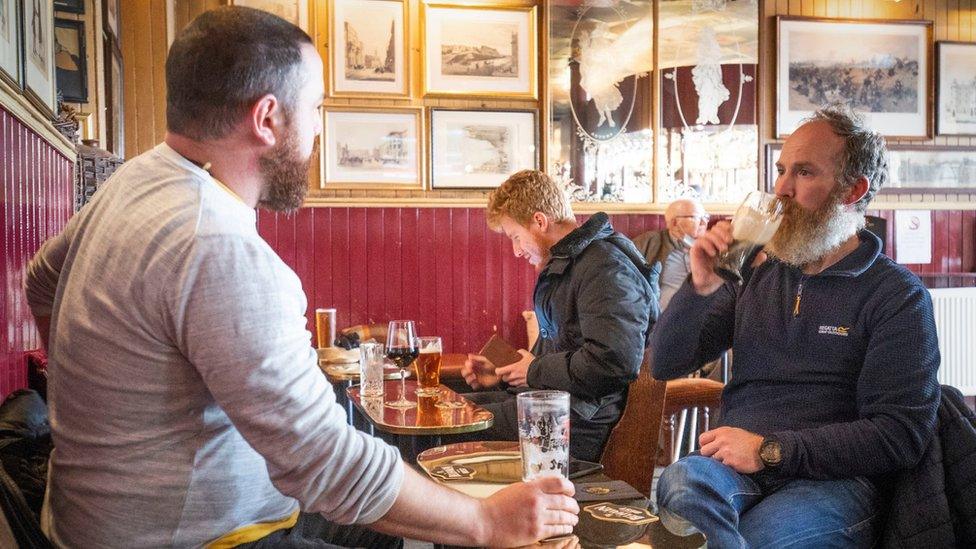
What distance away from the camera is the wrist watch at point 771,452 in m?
1.76

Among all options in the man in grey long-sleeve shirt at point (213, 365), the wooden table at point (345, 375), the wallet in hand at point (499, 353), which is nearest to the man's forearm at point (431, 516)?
the man in grey long-sleeve shirt at point (213, 365)

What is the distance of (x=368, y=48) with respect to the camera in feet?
17.1

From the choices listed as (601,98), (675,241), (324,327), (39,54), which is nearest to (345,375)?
(324,327)

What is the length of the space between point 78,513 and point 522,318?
14.6 feet

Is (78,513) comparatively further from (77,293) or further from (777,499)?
(777,499)

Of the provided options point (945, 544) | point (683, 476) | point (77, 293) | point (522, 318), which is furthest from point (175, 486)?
point (522, 318)

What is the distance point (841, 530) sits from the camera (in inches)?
67.2

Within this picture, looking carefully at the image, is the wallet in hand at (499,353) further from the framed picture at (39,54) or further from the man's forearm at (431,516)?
the man's forearm at (431,516)

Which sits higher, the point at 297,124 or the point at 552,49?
the point at 552,49

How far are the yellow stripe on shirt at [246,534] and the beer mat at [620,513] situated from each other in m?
0.48

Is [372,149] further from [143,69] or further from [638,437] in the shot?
[638,437]

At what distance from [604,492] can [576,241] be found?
51.9 inches

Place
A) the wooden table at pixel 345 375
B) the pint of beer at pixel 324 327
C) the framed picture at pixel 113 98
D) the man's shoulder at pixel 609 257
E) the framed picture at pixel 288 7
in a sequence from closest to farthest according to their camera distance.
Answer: the man's shoulder at pixel 609 257
the wooden table at pixel 345 375
the pint of beer at pixel 324 327
the framed picture at pixel 113 98
the framed picture at pixel 288 7

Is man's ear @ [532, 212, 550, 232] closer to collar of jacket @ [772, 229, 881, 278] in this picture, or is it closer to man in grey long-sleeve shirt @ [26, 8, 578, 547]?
collar of jacket @ [772, 229, 881, 278]
